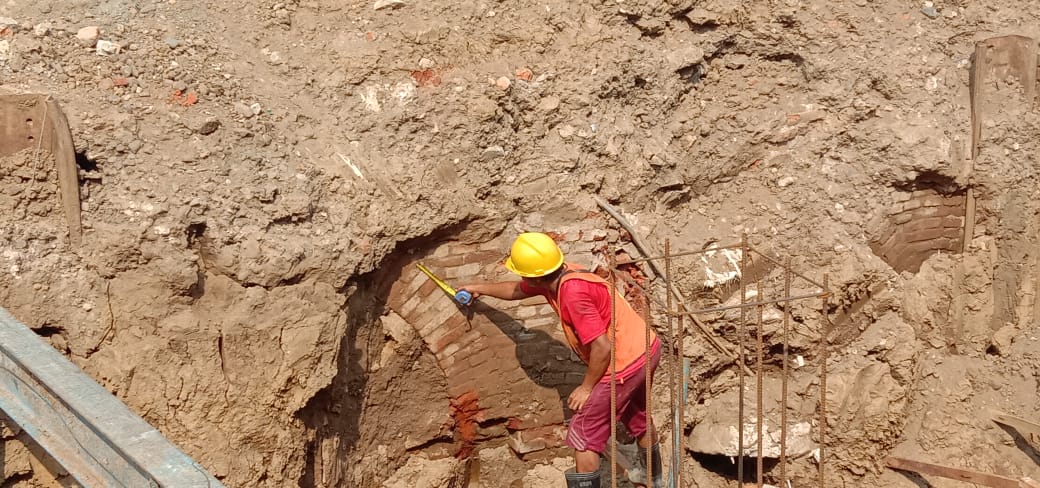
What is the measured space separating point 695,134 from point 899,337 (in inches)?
70.8

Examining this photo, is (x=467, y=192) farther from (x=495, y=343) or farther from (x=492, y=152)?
(x=495, y=343)

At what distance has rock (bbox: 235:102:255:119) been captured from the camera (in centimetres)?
473

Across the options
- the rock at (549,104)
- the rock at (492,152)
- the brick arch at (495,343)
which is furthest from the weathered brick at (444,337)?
the rock at (549,104)

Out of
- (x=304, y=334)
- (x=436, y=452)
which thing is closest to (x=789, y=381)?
(x=436, y=452)

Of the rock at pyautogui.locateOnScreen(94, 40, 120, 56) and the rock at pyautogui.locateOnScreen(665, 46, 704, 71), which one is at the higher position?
the rock at pyautogui.locateOnScreen(94, 40, 120, 56)

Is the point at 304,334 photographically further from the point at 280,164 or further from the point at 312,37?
the point at 312,37

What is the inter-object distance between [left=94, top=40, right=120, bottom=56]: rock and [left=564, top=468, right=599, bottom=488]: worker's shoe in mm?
3070

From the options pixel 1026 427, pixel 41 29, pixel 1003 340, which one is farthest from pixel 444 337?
pixel 1003 340

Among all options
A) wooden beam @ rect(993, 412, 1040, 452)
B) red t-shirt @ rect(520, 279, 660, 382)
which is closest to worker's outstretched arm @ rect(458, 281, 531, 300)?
red t-shirt @ rect(520, 279, 660, 382)

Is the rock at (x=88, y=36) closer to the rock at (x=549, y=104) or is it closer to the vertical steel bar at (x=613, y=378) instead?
the rock at (x=549, y=104)

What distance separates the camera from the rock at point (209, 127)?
452 centimetres

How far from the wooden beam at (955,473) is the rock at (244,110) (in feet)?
14.0

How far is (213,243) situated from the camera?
14.0 ft

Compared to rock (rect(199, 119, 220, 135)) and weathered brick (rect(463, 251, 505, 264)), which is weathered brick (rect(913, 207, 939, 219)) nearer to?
weathered brick (rect(463, 251, 505, 264))
